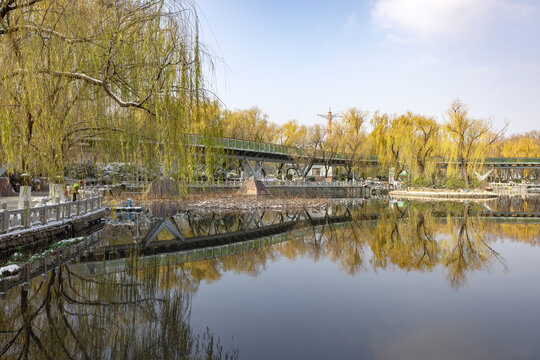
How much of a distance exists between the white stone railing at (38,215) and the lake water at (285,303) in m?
2.20

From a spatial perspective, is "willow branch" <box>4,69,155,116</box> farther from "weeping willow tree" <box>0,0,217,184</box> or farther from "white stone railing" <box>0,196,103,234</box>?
"white stone railing" <box>0,196,103,234</box>

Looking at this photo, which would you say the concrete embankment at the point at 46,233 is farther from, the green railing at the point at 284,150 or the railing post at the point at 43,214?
the green railing at the point at 284,150

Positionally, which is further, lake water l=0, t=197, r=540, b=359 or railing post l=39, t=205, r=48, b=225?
railing post l=39, t=205, r=48, b=225

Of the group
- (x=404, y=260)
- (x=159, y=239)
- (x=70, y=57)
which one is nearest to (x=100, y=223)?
(x=159, y=239)

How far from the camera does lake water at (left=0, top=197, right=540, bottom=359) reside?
6.02 metres

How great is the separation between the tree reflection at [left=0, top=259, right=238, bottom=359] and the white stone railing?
3.78 metres

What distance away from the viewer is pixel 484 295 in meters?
8.92

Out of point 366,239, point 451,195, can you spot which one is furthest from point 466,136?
point 366,239

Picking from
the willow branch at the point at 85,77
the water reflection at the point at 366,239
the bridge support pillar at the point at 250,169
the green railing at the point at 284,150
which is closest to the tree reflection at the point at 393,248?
the water reflection at the point at 366,239

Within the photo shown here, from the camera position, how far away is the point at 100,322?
669 cm

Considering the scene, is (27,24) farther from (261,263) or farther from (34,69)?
(261,263)

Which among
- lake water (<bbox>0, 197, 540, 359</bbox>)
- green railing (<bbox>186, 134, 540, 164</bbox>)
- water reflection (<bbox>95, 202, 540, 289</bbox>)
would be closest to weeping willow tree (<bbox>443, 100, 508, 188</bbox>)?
green railing (<bbox>186, 134, 540, 164</bbox>)

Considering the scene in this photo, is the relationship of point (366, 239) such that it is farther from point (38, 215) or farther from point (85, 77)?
point (38, 215)

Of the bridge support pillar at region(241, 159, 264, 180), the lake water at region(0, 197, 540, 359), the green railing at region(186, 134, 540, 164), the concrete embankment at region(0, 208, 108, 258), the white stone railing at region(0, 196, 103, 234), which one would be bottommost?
the lake water at region(0, 197, 540, 359)
